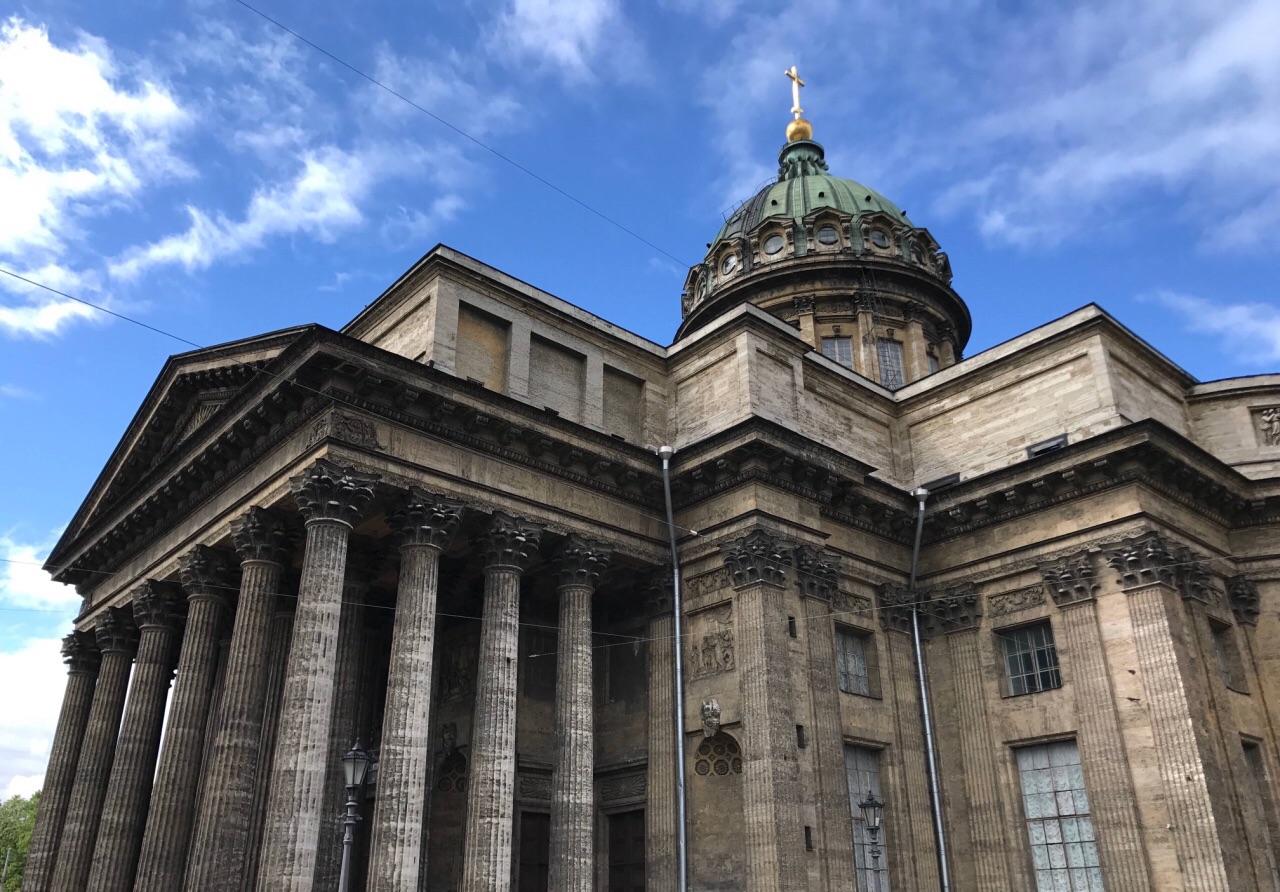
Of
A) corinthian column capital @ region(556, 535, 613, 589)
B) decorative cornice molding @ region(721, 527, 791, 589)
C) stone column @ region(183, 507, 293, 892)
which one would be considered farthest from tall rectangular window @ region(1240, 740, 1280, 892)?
stone column @ region(183, 507, 293, 892)

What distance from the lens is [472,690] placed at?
917 inches

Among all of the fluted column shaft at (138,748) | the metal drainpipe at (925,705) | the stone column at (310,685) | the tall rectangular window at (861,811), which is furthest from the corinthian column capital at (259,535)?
the metal drainpipe at (925,705)

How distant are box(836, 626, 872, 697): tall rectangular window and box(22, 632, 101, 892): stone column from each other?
1990cm

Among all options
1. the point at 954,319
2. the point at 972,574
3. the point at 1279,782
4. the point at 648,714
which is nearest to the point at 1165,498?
the point at 972,574

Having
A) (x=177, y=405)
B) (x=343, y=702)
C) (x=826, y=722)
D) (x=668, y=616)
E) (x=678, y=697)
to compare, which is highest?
(x=177, y=405)

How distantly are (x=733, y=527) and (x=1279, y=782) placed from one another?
13.0m

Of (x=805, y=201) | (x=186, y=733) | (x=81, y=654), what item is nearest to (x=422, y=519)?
(x=186, y=733)

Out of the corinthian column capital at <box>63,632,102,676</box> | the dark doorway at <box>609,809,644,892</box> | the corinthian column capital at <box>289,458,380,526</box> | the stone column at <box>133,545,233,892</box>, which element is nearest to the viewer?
the corinthian column capital at <box>289,458,380,526</box>

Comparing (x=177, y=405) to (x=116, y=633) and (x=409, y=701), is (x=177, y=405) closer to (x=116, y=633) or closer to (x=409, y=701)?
(x=116, y=633)

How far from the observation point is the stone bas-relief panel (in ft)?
68.4

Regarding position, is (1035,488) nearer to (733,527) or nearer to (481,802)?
(733,527)

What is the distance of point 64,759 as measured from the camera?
1078 inches

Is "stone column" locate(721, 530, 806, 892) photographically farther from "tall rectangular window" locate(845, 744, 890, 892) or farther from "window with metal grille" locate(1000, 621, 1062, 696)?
"window with metal grille" locate(1000, 621, 1062, 696)

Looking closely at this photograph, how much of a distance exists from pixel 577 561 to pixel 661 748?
13.6 ft
